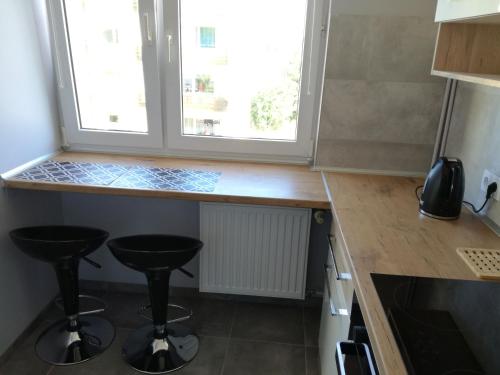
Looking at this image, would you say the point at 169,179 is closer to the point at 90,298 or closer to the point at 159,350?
the point at 159,350

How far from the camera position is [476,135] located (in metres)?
1.68

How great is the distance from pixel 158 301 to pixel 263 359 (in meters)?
0.62

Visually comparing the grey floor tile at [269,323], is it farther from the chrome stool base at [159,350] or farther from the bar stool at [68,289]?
the bar stool at [68,289]

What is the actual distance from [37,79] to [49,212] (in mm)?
729

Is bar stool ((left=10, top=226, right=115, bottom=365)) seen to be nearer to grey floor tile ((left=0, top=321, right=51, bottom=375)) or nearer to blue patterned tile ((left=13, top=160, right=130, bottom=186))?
grey floor tile ((left=0, top=321, right=51, bottom=375))

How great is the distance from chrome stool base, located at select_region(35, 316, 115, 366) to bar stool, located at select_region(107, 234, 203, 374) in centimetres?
14

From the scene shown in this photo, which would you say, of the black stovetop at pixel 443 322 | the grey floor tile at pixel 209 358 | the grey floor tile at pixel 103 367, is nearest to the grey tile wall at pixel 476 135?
the black stovetop at pixel 443 322

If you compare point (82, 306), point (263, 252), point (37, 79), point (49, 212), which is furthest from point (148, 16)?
point (82, 306)

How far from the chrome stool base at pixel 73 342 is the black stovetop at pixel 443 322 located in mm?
1580

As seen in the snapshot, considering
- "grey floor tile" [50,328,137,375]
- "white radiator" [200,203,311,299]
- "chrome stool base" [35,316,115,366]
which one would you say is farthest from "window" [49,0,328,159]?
"grey floor tile" [50,328,137,375]

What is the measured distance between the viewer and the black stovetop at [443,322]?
0.88 m

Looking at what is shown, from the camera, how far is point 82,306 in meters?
2.43

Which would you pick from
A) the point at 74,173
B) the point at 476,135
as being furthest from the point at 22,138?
the point at 476,135

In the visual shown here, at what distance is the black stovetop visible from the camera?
0.88m
